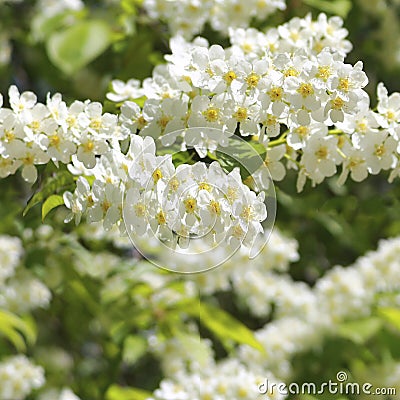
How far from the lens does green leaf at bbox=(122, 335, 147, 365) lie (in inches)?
93.7

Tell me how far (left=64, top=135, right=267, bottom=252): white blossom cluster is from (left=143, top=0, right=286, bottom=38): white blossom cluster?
97 cm

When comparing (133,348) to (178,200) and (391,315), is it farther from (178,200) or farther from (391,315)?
(178,200)

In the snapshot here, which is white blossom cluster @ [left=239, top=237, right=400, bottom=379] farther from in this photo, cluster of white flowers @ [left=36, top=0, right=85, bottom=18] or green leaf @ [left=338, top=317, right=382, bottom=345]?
cluster of white flowers @ [left=36, top=0, right=85, bottom=18]

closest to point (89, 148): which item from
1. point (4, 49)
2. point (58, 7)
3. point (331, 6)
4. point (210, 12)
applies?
point (210, 12)

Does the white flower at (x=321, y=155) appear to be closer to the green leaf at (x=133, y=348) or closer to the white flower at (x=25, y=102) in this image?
the white flower at (x=25, y=102)

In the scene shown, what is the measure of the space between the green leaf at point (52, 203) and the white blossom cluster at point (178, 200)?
136 mm

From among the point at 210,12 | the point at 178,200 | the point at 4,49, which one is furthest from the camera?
the point at 4,49

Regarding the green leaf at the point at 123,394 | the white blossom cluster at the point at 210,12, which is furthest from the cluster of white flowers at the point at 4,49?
the green leaf at the point at 123,394

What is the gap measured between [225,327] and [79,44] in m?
1.14

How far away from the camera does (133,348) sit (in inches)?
93.8

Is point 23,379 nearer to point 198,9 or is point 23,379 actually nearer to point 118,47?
point 118,47

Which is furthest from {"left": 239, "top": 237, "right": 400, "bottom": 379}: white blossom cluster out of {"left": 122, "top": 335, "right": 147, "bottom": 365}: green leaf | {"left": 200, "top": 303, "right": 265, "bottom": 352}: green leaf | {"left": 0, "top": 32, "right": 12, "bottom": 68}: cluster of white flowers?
{"left": 0, "top": 32, "right": 12, "bottom": 68}: cluster of white flowers

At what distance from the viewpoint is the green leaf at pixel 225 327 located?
2.27 metres

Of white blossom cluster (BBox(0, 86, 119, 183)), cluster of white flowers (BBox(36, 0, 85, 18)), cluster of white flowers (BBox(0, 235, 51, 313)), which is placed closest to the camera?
white blossom cluster (BBox(0, 86, 119, 183))
